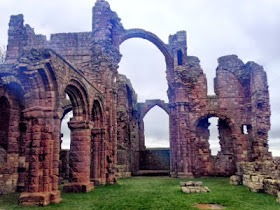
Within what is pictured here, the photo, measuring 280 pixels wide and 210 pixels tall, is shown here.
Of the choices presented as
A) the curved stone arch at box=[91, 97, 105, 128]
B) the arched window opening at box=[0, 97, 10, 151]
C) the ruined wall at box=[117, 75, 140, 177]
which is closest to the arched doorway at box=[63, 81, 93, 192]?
A: the curved stone arch at box=[91, 97, 105, 128]

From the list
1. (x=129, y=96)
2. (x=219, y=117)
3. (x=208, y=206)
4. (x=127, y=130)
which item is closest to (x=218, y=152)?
(x=219, y=117)

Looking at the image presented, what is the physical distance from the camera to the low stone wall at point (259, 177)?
962cm

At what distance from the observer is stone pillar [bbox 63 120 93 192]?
37.8ft

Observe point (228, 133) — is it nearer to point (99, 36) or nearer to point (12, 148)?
point (99, 36)

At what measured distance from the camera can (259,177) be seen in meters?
10.9

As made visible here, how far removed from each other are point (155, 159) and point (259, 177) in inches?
673

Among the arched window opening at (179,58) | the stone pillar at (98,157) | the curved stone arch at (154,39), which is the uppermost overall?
the curved stone arch at (154,39)

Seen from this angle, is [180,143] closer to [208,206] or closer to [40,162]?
[208,206]

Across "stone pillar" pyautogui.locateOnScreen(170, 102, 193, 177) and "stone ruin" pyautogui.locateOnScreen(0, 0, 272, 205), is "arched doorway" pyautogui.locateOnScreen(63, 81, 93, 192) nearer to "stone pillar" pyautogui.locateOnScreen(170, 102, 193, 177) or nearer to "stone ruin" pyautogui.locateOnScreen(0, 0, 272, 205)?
"stone ruin" pyautogui.locateOnScreen(0, 0, 272, 205)

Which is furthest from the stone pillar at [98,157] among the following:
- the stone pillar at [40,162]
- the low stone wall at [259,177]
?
the low stone wall at [259,177]

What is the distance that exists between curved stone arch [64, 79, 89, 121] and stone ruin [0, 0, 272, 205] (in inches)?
1.6

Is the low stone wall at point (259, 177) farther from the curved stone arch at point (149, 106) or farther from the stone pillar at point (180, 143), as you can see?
the curved stone arch at point (149, 106)

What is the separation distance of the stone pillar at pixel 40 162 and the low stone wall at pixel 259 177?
655cm

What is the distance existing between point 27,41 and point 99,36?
545 cm
